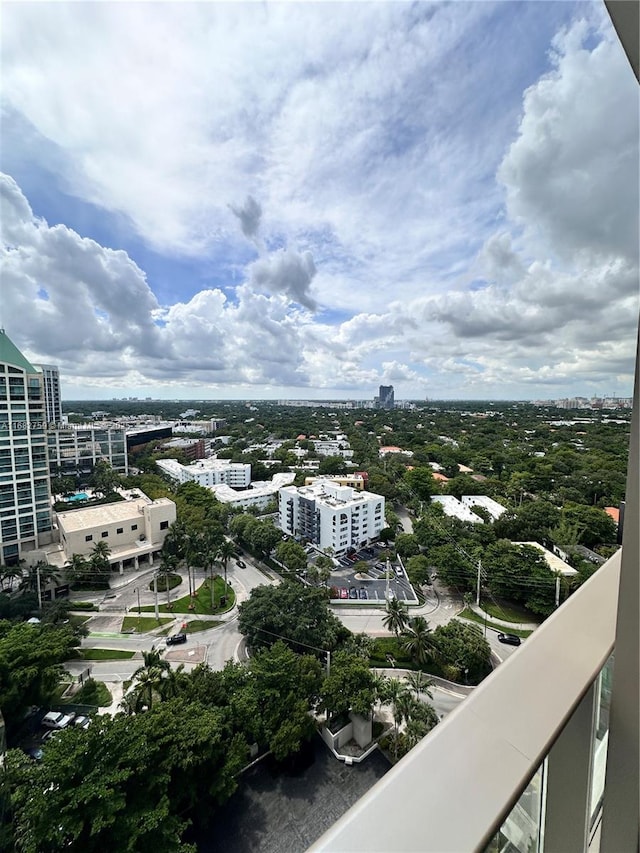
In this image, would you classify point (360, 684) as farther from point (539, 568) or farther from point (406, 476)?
point (406, 476)

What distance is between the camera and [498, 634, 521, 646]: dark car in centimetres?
584

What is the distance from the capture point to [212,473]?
1417cm

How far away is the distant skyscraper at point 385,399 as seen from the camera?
49844 mm

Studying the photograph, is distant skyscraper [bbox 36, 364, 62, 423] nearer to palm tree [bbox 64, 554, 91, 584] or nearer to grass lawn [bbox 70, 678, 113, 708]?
palm tree [bbox 64, 554, 91, 584]

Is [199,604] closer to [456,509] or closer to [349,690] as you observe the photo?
[349,690]

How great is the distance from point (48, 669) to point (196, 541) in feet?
12.2

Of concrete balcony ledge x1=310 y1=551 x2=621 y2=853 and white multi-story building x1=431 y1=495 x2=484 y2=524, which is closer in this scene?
→ concrete balcony ledge x1=310 y1=551 x2=621 y2=853

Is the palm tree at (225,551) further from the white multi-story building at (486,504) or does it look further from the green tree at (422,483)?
the white multi-story building at (486,504)

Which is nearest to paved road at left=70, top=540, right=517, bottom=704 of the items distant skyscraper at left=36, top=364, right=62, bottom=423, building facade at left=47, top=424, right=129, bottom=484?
distant skyscraper at left=36, top=364, right=62, bottom=423

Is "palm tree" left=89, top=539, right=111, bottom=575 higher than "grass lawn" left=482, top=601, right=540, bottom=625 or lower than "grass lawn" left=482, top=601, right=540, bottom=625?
higher

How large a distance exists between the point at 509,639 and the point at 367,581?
2.79m

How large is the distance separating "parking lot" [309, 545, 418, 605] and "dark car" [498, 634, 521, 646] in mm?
1536

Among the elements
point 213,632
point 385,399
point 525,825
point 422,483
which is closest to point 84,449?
point 213,632

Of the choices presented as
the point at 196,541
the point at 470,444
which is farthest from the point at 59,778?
the point at 470,444
